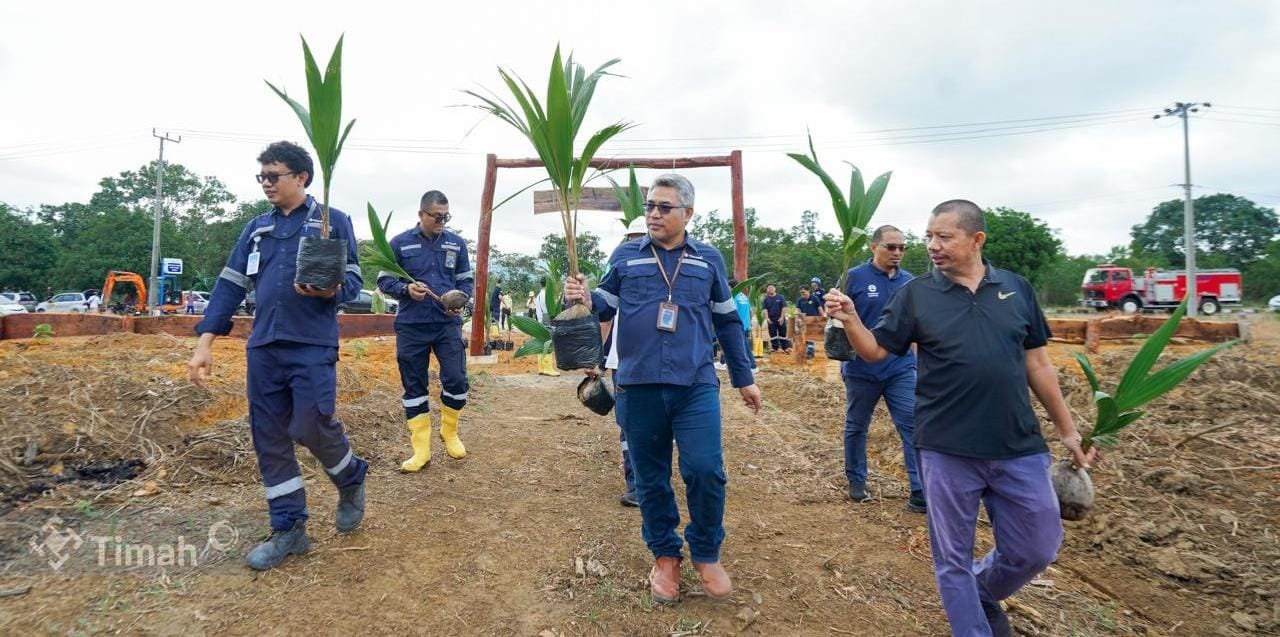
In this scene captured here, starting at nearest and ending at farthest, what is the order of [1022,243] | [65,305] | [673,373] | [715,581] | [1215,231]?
1. [673,373]
2. [715,581]
3. [65,305]
4. [1022,243]
5. [1215,231]

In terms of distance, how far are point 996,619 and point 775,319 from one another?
13066 millimetres

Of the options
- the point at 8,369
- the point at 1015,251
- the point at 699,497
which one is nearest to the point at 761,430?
the point at 699,497

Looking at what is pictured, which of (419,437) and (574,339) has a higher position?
(574,339)

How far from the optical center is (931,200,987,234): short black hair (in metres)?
2.36

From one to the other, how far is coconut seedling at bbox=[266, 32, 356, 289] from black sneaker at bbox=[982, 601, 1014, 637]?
9.77ft

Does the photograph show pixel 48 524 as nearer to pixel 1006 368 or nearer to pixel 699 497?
pixel 699 497

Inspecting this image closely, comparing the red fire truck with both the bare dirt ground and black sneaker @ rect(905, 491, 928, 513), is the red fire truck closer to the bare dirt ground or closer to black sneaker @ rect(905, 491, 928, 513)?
the bare dirt ground

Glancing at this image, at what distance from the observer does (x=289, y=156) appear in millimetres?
2996

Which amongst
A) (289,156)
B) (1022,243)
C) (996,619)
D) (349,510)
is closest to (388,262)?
(289,156)

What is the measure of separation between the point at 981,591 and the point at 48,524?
13.5 feet

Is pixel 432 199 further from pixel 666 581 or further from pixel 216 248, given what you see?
pixel 216 248

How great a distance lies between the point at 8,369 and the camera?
5.34 meters

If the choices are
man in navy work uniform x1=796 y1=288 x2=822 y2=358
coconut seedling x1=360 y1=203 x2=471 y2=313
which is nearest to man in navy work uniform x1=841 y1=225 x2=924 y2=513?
coconut seedling x1=360 y1=203 x2=471 y2=313

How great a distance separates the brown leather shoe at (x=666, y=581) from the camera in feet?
8.61
